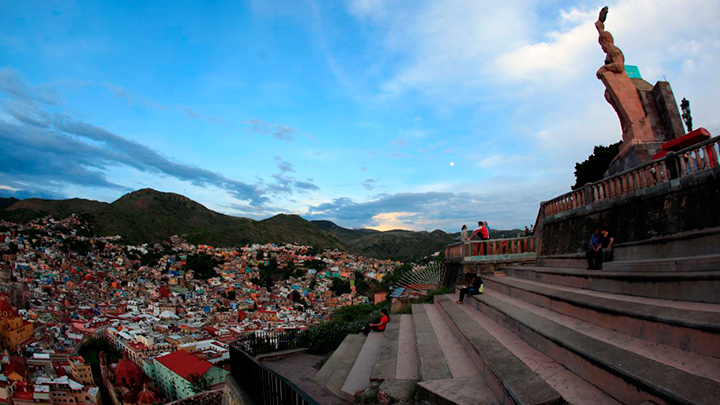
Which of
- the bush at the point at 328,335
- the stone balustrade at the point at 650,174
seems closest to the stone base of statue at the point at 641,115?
the stone balustrade at the point at 650,174

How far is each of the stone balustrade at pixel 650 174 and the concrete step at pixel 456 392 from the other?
526 centimetres

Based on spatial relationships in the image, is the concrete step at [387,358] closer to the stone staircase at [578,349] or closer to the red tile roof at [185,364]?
the stone staircase at [578,349]

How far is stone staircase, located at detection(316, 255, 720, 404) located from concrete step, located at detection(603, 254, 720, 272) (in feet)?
0.05

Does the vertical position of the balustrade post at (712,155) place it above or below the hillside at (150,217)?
below

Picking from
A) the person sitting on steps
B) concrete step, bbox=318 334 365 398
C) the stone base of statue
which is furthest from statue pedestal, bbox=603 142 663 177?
concrete step, bbox=318 334 365 398

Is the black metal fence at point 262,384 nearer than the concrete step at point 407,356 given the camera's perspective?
Yes

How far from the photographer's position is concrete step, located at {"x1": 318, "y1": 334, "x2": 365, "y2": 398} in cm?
496

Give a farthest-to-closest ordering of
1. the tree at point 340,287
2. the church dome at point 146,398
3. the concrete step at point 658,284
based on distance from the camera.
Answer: the tree at point 340,287 → the church dome at point 146,398 → the concrete step at point 658,284

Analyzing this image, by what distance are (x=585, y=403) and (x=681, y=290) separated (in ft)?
5.35

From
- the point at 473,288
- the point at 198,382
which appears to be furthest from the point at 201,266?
the point at 473,288

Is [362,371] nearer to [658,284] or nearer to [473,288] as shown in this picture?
[473,288]

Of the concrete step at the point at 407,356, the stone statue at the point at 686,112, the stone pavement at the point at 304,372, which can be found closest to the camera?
the concrete step at the point at 407,356

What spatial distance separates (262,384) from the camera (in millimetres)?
4871

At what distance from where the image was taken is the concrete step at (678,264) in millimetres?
3198
